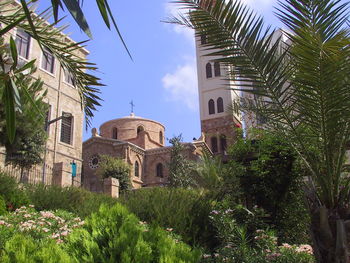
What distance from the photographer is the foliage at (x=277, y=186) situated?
834cm

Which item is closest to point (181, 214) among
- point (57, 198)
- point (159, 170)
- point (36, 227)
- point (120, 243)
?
point (36, 227)

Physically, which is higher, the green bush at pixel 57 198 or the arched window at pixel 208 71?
the arched window at pixel 208 71

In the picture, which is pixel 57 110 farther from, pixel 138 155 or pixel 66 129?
pixel 138 155

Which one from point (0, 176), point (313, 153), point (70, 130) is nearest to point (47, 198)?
point (0, 176)

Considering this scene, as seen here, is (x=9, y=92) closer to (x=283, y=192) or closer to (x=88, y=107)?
(x=88, y=107)

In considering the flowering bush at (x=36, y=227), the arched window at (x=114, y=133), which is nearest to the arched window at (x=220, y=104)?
the arched window at (x=114, y=133)

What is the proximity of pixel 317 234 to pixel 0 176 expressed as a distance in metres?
8.86

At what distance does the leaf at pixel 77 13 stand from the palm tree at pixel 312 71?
271 cm

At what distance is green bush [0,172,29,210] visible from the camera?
9.01 metres

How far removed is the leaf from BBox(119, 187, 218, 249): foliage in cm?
520

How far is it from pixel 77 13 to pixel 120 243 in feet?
7.03

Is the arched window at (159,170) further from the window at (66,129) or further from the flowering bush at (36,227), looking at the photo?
the flowering bush at (36,227)

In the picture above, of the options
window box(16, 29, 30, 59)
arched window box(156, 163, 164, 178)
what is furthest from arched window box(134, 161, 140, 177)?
window box(16, 29, 30, 59)

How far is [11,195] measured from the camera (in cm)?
915
